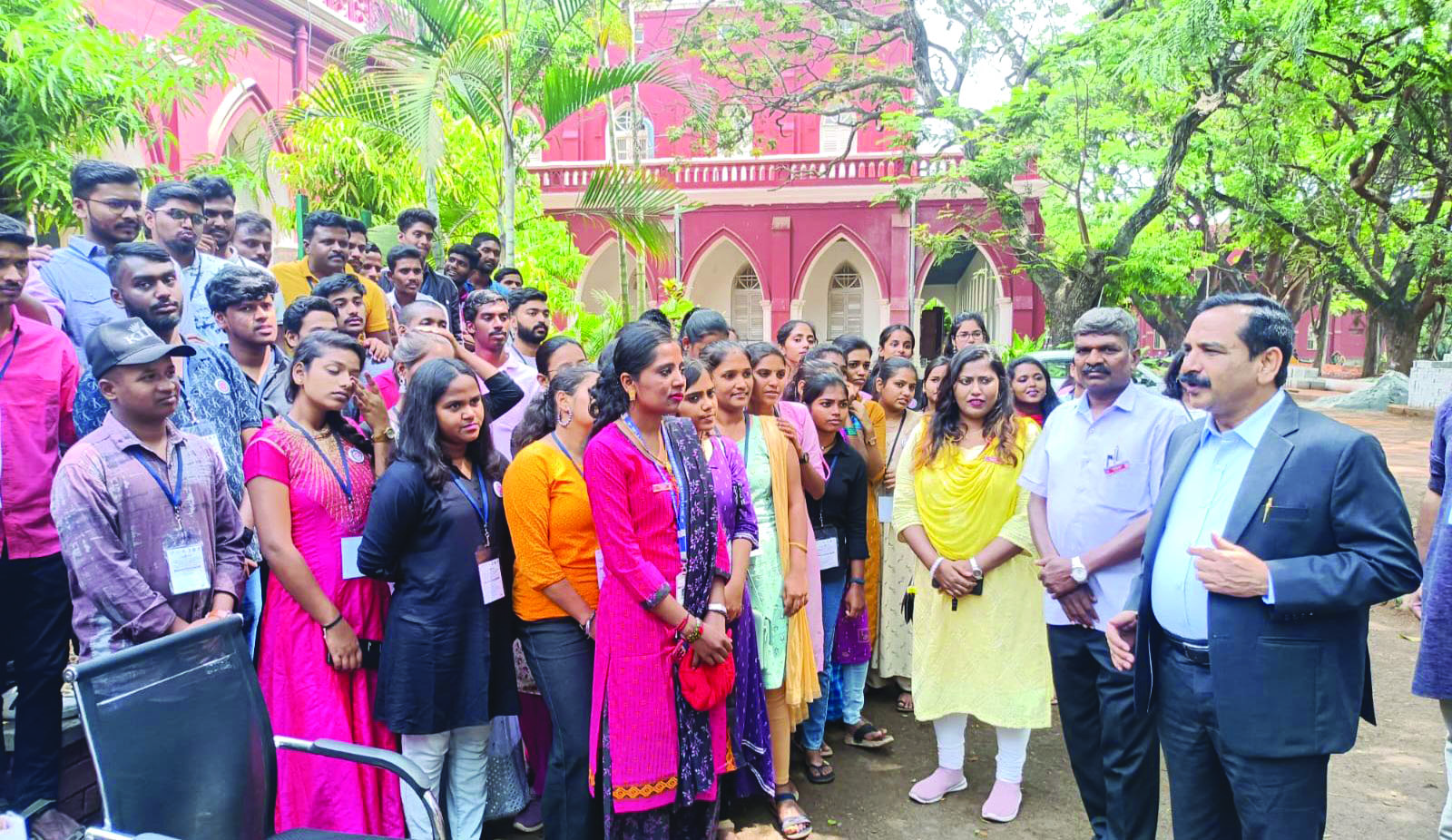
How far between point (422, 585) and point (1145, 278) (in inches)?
607

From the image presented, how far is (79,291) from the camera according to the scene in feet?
12.1

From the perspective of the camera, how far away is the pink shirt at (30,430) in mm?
2895

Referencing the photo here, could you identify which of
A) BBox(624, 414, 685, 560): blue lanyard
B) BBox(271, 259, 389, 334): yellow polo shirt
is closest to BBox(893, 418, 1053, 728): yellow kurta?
BBox(624, 414, 685, 560): blue lanyard

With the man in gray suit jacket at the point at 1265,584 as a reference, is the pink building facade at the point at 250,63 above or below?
above

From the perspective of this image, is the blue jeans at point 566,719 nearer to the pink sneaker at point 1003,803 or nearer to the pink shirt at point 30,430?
the pink shirt at point 30,430

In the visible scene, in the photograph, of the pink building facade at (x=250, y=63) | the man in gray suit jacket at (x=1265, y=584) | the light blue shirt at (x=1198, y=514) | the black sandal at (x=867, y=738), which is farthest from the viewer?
the pink building facade at (x=250, y=63)

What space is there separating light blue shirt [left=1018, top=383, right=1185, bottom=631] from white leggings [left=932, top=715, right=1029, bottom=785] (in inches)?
28.0

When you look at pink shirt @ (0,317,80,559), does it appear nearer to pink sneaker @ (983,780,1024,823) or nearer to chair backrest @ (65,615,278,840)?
chair backrest @ (65,615,278,840)

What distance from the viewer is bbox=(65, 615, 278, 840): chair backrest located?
2.08 m

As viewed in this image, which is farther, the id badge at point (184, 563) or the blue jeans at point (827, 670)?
the blue jeans at point (827, 670)

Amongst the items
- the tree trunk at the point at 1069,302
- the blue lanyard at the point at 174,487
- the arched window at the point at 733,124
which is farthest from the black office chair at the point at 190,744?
the arched window at the point at 733,124

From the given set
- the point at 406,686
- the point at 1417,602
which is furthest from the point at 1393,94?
the point at 406,686

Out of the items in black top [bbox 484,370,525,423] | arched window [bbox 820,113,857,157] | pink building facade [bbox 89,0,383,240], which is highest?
arched window [bbox 820,113,857,157]

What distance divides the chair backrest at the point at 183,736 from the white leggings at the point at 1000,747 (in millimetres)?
2552
